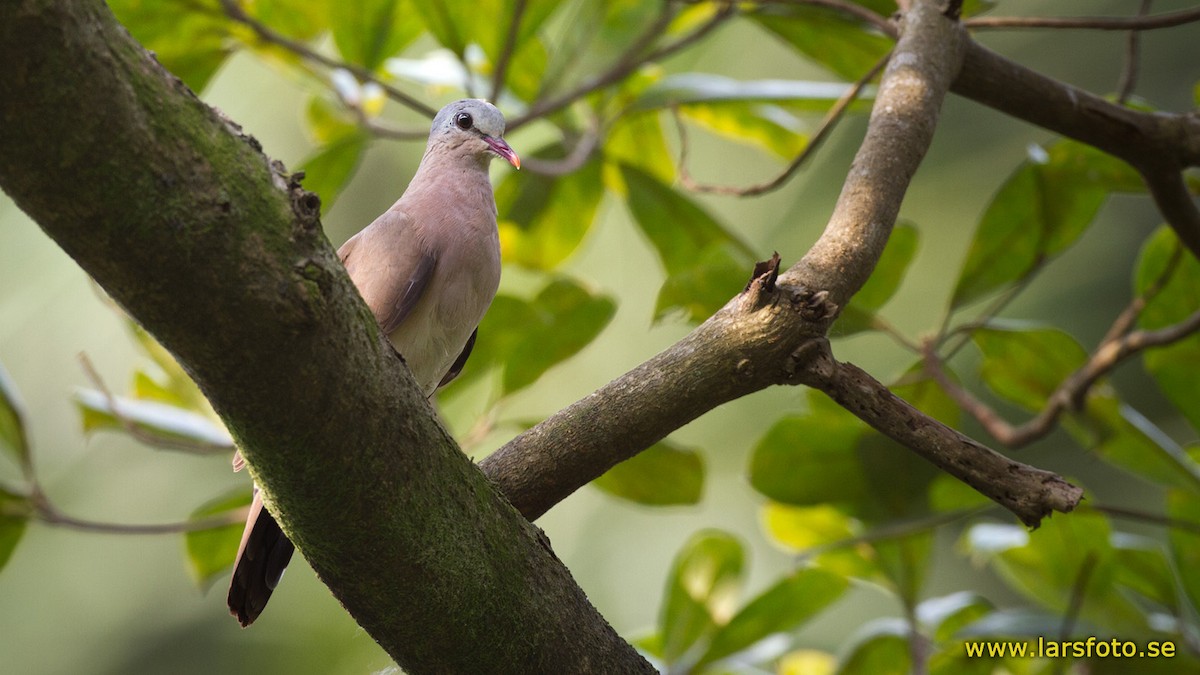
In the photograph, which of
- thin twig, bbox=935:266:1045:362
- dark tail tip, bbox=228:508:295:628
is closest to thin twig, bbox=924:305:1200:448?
thin twig, bbox=935:266:1045:362

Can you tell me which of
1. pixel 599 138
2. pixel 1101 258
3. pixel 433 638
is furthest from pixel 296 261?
pixel 1101 258

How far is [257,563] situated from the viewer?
149 centimetres

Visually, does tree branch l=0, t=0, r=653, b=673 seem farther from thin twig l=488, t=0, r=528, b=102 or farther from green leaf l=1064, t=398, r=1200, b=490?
green leaf l=1064, t=398, r=1200, b=490

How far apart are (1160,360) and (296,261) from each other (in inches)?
76.0

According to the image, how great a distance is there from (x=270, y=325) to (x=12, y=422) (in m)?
1.54

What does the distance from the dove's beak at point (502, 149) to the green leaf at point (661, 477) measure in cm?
68

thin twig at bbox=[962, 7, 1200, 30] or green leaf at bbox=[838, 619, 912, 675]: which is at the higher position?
thin twig at bbox=[962, 7, 1200, 30]

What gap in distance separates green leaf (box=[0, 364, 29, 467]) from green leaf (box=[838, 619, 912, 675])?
68.4 inches

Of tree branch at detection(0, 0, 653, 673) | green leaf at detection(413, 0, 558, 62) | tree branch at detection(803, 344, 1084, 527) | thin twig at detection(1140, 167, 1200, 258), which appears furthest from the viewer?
green leaf at detection(413, 0, 558, 62)

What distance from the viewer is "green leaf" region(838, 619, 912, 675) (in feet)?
7.64

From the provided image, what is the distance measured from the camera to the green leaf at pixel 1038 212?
211 cm

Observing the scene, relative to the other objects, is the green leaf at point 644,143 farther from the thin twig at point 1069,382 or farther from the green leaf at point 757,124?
the thin twig at point 1069,382

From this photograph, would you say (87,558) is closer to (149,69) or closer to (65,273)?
(65,273)

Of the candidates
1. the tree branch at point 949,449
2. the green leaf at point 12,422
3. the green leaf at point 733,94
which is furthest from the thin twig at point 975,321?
the green leaf at point 12,422
